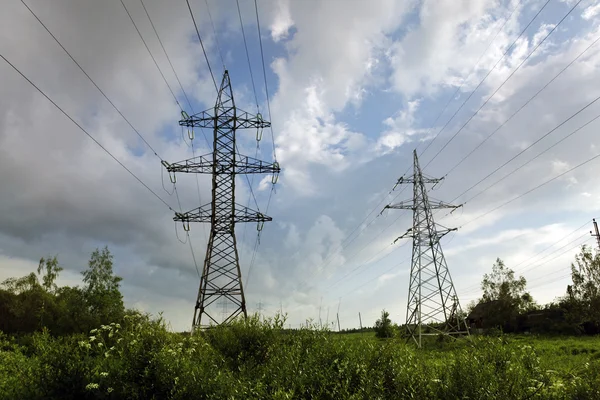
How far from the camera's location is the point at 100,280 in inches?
2501

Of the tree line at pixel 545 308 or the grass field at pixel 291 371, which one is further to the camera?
the tree line at pixel 545 308

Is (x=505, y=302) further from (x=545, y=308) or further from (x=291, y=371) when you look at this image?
(x=291, y=371)

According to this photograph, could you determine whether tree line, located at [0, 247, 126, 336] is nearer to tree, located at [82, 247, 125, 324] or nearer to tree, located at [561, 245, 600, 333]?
tree, located at [82, 247, 125, 324]

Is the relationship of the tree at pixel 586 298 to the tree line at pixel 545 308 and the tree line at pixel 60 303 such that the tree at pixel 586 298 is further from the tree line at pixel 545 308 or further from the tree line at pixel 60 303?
the tree line at pixel 60 303

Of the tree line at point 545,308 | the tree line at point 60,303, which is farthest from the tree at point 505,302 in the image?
the tree line at point 60,303

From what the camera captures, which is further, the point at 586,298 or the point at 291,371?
the point at 586,298

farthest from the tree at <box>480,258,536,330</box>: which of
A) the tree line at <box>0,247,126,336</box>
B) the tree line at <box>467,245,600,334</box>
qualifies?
the tree line at <box>0,247,126,336</box>

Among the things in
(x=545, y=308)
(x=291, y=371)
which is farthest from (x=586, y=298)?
(x=291, y=371)

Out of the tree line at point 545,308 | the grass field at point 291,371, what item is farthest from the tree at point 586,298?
the grass field at point 291,371

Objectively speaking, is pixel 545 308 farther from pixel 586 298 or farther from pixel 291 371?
pixel 291 371

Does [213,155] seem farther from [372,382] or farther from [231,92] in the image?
[372,382]

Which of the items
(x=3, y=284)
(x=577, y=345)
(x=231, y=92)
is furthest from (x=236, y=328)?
(x=3, y=284)

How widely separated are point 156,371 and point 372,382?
7459 millimetres

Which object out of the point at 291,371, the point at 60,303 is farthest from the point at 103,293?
the point at 291,371
